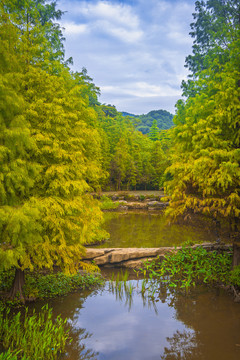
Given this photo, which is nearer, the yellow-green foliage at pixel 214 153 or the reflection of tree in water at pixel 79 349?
the reflection of tree in water at pixel 79 349

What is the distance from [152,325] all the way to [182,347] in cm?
116

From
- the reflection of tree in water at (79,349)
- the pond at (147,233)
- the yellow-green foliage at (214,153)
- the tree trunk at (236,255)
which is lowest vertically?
the pond at (147,233)

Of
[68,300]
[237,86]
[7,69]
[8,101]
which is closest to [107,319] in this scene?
[68,300]

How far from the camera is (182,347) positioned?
581cm

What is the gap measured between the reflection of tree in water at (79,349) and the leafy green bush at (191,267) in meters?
3.78

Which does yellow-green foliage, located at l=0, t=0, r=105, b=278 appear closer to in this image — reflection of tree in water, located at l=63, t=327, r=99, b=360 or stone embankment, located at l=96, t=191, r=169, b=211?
reflection of tree in water, located at l=63, t=327, r=99, b=360

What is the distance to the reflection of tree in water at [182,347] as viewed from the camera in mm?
5478

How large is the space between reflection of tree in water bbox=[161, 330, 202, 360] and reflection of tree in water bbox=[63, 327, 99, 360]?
1.62 m

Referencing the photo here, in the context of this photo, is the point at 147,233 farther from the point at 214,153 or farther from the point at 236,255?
the point at 214,153

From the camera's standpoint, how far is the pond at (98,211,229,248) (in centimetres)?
1538

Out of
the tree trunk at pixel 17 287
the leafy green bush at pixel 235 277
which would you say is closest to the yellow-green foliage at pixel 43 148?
the tree trunk at pixel 17 287

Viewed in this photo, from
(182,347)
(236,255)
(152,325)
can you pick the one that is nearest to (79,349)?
(152,325)

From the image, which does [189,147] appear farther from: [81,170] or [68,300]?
[68,300]

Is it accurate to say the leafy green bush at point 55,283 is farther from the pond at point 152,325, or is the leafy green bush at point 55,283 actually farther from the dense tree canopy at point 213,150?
the dense tree canopy at point 213,150
